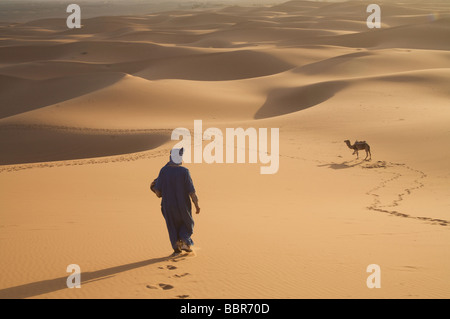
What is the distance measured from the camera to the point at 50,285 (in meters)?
5.83

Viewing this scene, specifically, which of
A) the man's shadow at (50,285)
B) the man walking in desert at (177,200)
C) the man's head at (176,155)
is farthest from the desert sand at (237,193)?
the man's head at (176,155)

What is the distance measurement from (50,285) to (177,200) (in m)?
1.87

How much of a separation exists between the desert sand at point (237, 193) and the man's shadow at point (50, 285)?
31 millimetres

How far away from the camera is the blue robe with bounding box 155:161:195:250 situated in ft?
22.6

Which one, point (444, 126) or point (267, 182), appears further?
point (444, 126)

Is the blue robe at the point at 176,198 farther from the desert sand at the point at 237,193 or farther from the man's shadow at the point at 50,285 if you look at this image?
the man's shadow at the point at 50,285

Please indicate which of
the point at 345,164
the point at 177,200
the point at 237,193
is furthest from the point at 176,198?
the point at 345,164

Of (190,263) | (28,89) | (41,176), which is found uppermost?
(28,89)

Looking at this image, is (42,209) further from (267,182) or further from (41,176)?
(267,182)

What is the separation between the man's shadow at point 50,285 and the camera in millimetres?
5539


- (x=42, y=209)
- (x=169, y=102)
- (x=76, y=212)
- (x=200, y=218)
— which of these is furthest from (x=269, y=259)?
(x=169, y=102)

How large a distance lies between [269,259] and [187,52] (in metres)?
48.1

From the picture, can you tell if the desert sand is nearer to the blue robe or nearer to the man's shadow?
the man's shadow

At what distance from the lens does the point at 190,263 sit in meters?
6.60
